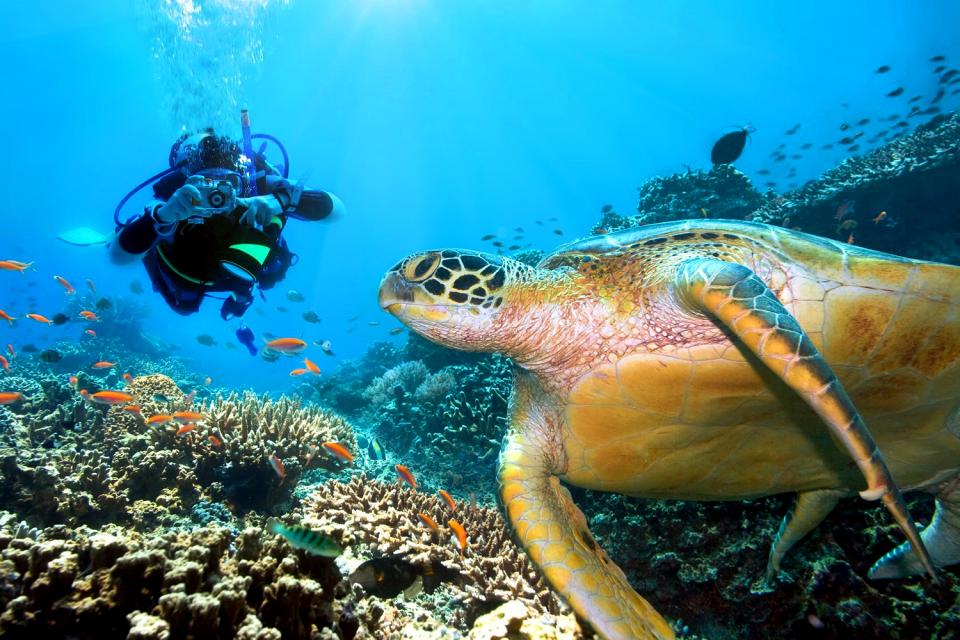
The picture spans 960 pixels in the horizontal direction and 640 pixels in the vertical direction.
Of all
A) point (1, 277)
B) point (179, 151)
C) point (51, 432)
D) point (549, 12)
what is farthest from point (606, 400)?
point (1, 277)

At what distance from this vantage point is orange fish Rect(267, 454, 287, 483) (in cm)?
420

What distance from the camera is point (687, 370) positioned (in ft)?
7.48

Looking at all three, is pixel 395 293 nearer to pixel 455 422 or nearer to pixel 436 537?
pixel 436 537

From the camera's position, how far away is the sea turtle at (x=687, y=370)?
6.97 ft

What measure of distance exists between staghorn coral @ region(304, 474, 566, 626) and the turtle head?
1.32m

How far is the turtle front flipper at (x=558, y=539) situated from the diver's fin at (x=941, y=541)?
65.4 inches

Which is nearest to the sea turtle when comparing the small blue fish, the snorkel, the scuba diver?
the scuba diver

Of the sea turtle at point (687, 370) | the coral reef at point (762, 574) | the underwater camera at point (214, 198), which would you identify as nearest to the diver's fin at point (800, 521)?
→ the sea turtle at point (687, 370)

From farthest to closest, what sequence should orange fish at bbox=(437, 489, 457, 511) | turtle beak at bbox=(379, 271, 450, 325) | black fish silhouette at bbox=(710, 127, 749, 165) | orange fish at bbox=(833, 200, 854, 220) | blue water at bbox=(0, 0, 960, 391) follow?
blue water at bbox=(0, 0, 960, 391), orange fish at bbox=(833, 200, 854, 220), black fish silhouette at bbox=(710, 127, 749, 165), orange fish at bbox=(437, 489, 457, 511), turtle beak at bbox=(379, 271, 450, 325)

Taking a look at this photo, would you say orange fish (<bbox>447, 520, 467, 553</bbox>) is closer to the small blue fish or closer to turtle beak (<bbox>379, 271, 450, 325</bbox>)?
turtle beak (<bbox>379, 271, 450, 325</bbox>)

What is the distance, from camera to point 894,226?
884 cm

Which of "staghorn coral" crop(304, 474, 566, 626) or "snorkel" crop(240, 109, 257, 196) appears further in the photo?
"snorkel" crop(240, 109, 257, 196)

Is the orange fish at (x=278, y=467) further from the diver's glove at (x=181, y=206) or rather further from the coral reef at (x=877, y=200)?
the coral reef at (x=877, y=200)

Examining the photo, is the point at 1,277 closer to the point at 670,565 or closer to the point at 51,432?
the point at 51,432
